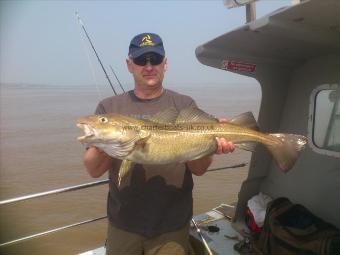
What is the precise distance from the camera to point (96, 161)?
3340 mm

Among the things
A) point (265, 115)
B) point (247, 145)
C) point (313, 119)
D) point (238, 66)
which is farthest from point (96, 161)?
point (313, 119)

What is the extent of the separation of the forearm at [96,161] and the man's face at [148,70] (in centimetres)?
75

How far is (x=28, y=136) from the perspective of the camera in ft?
58.5

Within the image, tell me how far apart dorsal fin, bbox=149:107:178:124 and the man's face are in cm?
37

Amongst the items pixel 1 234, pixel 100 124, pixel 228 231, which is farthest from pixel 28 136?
pixel 100 124

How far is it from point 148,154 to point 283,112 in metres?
3.00

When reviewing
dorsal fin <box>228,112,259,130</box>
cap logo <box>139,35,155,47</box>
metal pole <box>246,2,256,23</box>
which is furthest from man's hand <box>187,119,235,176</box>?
metal pole <box>246,2,256,23</box>

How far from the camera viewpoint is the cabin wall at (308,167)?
4621 mm

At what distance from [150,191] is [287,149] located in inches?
51.9

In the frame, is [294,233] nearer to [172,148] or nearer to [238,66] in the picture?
[172,148]

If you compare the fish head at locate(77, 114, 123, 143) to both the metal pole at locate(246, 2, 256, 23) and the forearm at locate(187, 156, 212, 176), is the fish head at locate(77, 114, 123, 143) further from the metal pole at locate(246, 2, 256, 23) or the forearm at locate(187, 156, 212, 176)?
the metal pole at locate(246, 2, 256, 23)

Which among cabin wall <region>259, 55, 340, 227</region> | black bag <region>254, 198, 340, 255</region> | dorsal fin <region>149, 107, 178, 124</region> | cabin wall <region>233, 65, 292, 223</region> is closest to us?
dorsal fin <region>149, 107, 178, 124</region>

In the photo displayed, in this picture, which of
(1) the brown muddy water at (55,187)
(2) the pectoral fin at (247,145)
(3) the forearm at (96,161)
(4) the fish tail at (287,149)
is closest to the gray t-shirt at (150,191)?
(3) the forearm at (96,161)

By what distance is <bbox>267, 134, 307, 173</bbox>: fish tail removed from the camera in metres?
3.54
